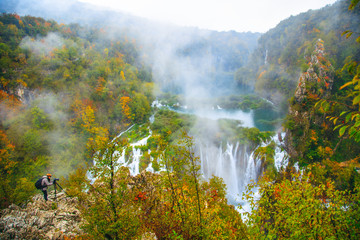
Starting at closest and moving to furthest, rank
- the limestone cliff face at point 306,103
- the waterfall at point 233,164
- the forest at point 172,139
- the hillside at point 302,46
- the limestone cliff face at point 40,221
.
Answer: the forest at point 172,139, the limestone cliff face at point 40,221, the waterfall at point 233,164, the limestone cliff face at point 306,103, the hillside at point 302,46

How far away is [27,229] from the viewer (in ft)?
27.0

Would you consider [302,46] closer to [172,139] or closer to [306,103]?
[306,103]

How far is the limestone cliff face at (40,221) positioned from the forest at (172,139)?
107 cm

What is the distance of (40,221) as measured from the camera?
28.8 ft

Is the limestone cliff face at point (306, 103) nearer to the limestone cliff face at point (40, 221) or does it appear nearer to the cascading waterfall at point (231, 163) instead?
the cascading waterfall at point (231, 163)

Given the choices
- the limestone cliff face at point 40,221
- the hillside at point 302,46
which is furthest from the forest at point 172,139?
the limestone cliff face at point 40,221

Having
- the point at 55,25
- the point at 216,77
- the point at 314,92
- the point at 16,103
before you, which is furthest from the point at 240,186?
the point at 216,77

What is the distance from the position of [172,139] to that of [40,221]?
20210 millimetres

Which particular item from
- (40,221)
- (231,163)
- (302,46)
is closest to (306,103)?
(231,163)

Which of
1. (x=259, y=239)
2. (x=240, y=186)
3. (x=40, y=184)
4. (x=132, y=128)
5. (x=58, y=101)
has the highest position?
(x=58, y=101)

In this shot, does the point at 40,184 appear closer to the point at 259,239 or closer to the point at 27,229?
the point at 27,229

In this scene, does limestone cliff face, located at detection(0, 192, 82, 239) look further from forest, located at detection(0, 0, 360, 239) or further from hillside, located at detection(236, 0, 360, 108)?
hillside, located at detection(236, 0, 360, 108)

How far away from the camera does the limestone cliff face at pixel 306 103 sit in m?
22.0

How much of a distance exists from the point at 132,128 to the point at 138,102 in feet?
24.6
